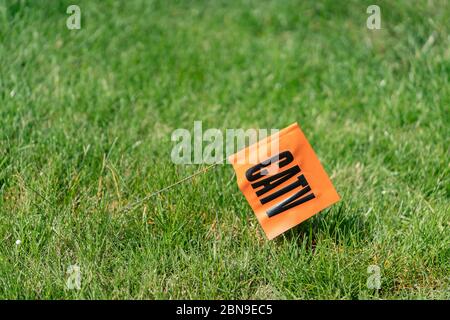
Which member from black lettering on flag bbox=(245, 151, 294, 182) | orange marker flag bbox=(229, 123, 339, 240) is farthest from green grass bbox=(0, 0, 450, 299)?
black lettering on flag bbox=(245, 151, 294, 182)

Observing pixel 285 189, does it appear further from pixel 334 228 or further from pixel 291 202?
pixel 334 228

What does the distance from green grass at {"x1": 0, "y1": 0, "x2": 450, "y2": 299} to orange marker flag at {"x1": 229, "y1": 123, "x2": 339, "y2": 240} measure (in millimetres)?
131

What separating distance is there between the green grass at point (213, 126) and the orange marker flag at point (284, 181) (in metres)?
0.13

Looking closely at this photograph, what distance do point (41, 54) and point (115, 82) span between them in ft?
1.49

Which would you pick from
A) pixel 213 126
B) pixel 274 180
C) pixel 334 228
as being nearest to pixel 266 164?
pixel 274 180

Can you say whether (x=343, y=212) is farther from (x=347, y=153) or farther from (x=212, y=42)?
(x=212, y=42)

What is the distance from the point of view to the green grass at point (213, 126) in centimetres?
279

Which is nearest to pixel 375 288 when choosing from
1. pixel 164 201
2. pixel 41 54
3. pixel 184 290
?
pixel 184 290

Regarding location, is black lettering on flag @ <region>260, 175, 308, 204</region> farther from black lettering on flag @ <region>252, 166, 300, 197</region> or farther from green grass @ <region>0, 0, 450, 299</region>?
green grass @ <region>0, 0, 450, 299</region>

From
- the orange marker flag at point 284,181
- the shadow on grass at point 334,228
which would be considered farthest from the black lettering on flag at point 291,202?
the shadow on grass at point 334,228

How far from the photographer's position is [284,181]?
288cm

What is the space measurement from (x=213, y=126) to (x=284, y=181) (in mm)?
969

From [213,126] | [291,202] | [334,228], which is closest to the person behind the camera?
[291,202]

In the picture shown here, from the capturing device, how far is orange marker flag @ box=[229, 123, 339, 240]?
284cm
